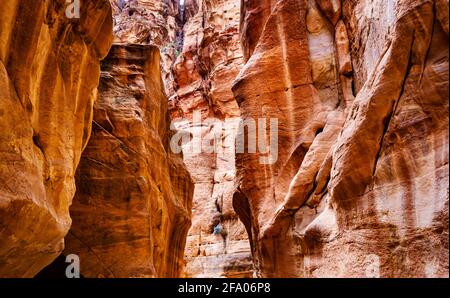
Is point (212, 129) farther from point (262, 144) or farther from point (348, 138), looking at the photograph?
point (348, 138)

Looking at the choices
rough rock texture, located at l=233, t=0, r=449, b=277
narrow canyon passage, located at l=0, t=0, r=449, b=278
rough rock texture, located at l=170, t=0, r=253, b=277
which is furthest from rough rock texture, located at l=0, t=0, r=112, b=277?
rough rock texture, located at l=170, t=0, r=253, b=277

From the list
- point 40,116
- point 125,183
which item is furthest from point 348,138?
point 125,183

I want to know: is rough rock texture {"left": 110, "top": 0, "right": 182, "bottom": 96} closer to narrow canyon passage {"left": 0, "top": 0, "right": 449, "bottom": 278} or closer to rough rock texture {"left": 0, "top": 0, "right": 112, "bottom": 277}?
narrow canyon passage {"left": 0, "top": 0, "right": 449, "bottom": 278}

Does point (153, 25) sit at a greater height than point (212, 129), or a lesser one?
greater

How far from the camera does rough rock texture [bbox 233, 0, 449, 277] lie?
737 centimetres

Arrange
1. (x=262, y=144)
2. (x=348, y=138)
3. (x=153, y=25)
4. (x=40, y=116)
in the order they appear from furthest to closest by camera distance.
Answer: (x=153, y=25) < (x=262, y=144) < (x=40, y=116) < (x=348, y=138)

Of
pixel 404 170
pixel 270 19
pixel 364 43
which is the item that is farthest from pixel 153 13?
pixel 404 170

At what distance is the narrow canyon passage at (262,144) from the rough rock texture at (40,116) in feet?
0.11

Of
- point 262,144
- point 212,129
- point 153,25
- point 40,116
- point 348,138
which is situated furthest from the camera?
point 153,25

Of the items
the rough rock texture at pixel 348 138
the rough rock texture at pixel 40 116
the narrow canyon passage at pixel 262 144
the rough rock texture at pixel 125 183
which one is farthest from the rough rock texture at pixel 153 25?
the rough rock texture at pixel 40 116

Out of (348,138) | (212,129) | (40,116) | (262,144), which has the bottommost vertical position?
(348,138)

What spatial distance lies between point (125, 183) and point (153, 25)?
109ft

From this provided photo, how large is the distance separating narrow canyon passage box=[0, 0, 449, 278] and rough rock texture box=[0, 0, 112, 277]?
3 cm

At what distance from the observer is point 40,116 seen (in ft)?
31.8
